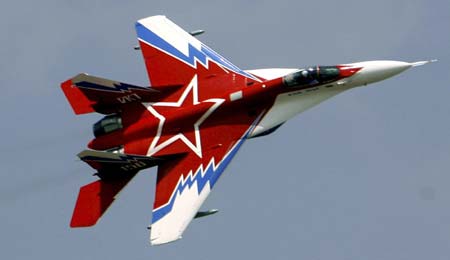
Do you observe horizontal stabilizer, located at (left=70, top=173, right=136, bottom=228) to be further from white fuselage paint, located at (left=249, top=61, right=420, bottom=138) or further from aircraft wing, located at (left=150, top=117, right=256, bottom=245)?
white fuselage paint, located at (left=249, top=61, right=420, bottom=138)

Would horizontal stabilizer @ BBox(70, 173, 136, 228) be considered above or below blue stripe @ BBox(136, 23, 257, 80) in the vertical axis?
below

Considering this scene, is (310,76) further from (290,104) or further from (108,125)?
(108,125)

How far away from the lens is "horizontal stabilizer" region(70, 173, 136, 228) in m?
54.9

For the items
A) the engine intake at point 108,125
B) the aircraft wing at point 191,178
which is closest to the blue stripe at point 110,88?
the engine intake at point 108,125

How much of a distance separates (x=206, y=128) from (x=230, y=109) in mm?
1187

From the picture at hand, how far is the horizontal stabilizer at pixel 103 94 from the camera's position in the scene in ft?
180

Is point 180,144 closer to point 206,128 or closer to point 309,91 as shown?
point 206,128

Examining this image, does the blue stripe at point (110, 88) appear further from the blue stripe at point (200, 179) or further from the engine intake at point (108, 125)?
the blue stripe at point (200, 179)

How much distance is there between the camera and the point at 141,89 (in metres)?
55.0

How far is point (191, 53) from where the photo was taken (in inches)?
2228

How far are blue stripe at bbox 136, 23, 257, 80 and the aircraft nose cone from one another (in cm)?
433

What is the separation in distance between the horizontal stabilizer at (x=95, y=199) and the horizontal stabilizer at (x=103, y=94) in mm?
2798

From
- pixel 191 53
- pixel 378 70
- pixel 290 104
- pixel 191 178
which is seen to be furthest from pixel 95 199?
pixel 378 70

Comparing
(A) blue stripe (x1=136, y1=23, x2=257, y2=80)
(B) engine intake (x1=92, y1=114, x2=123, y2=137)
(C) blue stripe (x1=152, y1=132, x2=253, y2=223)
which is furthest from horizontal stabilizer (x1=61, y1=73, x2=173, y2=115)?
(C) blue stripe (x1=152, y1=132, x2=253, y2=223)
